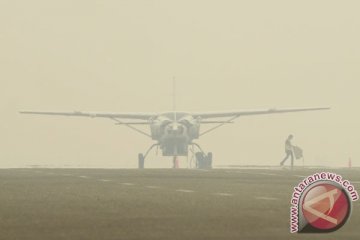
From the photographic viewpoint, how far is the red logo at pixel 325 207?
15484 mm

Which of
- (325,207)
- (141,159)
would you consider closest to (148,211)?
(325,207)

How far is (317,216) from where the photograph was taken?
15.5 meters

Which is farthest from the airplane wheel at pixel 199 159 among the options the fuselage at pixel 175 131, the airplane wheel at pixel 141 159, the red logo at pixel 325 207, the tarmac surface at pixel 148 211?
the red logo at pixel 325 207

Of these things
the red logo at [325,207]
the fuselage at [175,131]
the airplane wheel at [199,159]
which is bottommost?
the red logo at [325,207]

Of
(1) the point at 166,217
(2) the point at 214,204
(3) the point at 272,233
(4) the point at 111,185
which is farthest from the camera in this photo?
(4) the point at 111,185

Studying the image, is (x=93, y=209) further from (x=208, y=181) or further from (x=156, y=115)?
(x=156, y=115)

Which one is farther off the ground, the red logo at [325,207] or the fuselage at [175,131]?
the fuselage at [175,131]

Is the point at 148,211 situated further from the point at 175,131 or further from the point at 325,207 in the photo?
the point at 175,131

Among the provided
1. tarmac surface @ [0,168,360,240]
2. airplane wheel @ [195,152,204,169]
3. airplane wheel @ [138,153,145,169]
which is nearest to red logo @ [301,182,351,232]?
tarmac surface @ [0,168,360,240]

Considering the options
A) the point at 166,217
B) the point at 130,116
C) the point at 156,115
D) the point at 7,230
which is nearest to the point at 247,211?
the point at 166,217

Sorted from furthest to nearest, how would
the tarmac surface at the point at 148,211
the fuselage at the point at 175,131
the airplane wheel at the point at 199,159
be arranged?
the airplane wheel at the point at 199,159, the fuselage at the point at 175,131, the tarmac surface at the point at 148,211

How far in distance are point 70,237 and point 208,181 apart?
17.5m

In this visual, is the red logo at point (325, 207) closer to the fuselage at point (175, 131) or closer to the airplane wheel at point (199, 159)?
the fuselage at point (175, 131)

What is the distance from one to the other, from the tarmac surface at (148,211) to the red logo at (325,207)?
0.86ft
